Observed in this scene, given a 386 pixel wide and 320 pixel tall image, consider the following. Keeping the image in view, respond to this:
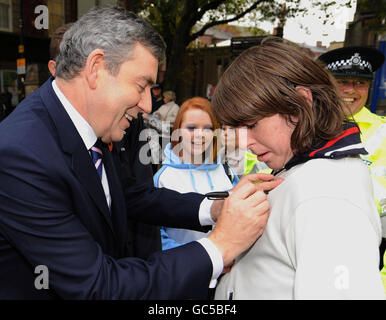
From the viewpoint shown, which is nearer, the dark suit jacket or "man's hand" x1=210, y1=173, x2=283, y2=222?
the dark suit jacket

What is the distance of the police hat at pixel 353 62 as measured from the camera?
2953mm

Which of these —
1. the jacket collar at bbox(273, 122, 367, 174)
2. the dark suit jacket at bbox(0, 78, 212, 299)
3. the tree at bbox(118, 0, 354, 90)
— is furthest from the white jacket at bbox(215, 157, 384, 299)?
the tree at bbox(118, 0, 354, 90)

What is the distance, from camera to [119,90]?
5.02 ft

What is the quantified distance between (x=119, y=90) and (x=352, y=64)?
90.0 inches

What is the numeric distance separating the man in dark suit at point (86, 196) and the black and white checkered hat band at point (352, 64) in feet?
6.52

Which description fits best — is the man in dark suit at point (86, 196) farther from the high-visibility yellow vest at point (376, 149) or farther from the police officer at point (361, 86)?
the police officer at point (361, 86)

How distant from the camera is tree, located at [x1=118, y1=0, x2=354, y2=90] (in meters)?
12.3

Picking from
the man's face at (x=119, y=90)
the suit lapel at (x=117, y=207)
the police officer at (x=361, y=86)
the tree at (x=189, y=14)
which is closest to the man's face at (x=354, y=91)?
the police officer at (x=361, y=86)

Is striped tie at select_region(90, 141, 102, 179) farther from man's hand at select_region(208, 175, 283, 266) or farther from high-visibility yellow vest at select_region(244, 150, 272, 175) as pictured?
high-visibility yellow vest at select_region(244, 150, 272, 175)

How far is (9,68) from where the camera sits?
56.5 feet

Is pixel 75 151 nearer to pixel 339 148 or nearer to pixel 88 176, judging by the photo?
pixel 88 176

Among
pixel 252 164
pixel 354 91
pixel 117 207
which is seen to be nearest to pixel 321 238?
pixel 117 207
